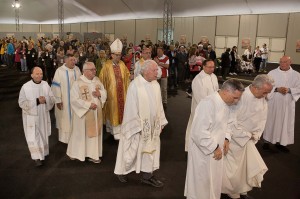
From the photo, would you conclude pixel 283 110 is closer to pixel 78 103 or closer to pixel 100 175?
pixel 100 175

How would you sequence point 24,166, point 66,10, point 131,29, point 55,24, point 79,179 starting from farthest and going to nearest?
point 55,24, point 66,10, point 131,29, point 24,166, point 79,179

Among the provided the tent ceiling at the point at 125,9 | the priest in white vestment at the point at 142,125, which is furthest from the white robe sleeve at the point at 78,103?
the tent ceiling at the point at 125,9

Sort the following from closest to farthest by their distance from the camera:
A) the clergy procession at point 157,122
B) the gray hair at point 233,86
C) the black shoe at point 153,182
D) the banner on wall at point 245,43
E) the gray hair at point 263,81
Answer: the gray hair at point 233,86, the clergy procession at point 157,122, the gray hair at point 263,81, the black shoe at point 153,182, the banner on wall at point 245,43

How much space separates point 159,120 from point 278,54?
743 inches

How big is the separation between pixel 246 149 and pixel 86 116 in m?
2.76

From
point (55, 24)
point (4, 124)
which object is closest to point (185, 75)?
point (4, 124)

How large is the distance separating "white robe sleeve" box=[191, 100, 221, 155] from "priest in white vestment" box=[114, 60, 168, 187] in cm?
116

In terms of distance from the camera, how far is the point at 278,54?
21.4 meters

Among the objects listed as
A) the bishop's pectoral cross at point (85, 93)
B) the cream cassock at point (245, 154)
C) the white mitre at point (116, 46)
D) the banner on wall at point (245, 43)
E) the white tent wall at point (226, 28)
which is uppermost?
the white tent wall at point (226, 28)

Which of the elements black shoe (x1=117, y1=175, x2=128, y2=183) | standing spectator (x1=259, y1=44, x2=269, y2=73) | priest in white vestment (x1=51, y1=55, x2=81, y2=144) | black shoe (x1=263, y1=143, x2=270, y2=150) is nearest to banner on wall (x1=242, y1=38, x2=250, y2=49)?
standing spectator (x1=259, y1=44, x2=269, y2=73)

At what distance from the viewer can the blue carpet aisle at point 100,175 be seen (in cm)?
475

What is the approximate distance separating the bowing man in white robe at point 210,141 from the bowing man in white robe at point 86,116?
2.34m

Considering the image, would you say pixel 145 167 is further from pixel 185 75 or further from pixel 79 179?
pixel 185 75

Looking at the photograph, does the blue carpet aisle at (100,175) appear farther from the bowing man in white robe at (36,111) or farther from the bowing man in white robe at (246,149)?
the bowing man in white robe at (246,149)
